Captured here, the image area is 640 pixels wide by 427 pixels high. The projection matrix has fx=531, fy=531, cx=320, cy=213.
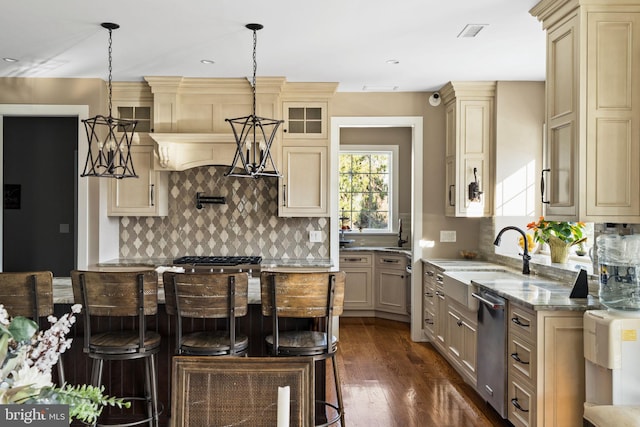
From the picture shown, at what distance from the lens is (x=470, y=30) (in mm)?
3711

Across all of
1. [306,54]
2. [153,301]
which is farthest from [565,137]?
[153,301]

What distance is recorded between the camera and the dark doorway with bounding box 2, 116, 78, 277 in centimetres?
622

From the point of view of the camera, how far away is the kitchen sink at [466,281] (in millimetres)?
3882

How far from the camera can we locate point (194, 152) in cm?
513

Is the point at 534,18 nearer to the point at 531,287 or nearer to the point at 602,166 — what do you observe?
the point at 602,166

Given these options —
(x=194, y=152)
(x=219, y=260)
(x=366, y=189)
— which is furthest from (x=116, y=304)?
(x=366, y=189)

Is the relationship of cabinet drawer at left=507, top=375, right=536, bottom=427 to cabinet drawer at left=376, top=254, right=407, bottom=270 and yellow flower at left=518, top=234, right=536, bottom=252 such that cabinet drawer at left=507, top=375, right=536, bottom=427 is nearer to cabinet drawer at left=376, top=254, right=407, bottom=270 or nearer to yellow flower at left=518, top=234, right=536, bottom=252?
yellow flower at left=518, top=234, right=536, bottom=252

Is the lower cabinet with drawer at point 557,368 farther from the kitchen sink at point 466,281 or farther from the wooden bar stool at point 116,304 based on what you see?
the wooden bar stool at point 116,304

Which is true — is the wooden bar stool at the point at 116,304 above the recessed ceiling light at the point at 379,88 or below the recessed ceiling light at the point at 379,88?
below

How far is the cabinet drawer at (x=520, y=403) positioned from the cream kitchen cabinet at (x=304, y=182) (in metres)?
2.60

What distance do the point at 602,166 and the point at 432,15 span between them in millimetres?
1421

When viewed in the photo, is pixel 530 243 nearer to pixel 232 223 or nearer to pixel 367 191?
pixel 232 223

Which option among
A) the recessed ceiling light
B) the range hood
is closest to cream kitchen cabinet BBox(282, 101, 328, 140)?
the recessed ceiling light

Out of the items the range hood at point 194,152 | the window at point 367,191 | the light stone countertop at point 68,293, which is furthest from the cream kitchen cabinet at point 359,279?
the light stone countertop at point 68,293
